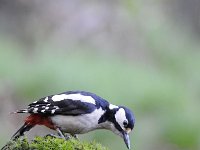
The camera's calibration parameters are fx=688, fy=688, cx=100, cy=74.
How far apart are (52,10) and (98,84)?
150 inches

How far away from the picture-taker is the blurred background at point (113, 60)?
25.9 feet

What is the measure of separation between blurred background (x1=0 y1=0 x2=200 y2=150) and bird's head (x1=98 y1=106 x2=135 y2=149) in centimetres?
285

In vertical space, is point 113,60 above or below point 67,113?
above

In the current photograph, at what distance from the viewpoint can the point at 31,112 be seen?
4.05 m

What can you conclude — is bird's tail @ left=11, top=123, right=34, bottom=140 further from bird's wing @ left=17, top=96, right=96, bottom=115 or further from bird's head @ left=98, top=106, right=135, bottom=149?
bird's head @ left=98, top=106, right=135, bottom=149

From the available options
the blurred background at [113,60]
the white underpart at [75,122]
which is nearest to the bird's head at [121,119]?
the white underpart at [75,122]

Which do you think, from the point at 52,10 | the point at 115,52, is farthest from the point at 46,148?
the point at 52,10

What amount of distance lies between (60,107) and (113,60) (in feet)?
16.1

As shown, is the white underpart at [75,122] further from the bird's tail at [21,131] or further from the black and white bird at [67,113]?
the bird's tail at [21,131]

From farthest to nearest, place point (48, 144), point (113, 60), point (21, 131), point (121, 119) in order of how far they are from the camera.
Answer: point (113, 60) → point (121, 119) → point (21, 131) → point (48, 144)

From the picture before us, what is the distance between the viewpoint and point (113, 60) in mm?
8953

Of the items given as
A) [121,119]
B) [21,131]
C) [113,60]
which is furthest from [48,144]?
[113,60]

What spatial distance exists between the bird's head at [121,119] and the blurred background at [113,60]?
2.85 metres

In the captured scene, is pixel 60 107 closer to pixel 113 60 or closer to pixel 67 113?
pixel 67 113
